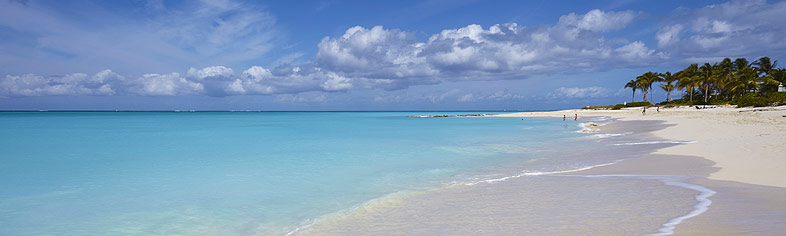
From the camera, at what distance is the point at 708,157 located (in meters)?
10.4

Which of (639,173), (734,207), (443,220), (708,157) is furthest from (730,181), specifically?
(443,220)

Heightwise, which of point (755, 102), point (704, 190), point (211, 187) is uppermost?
point (755, 102)

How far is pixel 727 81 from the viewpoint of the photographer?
64.8m

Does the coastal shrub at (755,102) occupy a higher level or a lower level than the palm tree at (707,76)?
lower

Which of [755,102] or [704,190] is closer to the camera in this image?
[704,190]

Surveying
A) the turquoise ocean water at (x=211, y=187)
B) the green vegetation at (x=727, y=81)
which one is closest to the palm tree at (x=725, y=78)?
the green vegetation at (x=727, y=81)

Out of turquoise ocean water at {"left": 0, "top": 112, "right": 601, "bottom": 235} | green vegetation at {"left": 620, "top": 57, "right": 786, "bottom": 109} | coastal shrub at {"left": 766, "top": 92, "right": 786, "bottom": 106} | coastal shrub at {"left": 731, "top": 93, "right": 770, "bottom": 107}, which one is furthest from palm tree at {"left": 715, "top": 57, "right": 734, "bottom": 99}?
turquoise ocean water at {"left": 0, "top": 112, "right": 601, "bottom": 235}

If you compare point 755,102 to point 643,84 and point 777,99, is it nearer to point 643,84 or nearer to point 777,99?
point 777,99

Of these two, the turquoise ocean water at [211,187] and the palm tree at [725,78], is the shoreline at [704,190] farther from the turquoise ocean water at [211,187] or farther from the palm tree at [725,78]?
the palm tree at [725,78]

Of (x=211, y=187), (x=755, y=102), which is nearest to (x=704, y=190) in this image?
(x=211, y=187)

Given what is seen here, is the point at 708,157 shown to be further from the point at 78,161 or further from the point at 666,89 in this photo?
the point at 666,89

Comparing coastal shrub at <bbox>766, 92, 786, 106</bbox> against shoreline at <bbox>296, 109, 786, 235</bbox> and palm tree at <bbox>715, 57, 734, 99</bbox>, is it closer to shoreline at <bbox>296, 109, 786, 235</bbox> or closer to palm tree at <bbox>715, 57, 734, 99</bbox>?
palm tree at <bbox>715, 57, 734, 99</bbox>

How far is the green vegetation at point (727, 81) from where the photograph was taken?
5869 centimetres

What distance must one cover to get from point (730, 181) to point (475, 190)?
4614 mm
